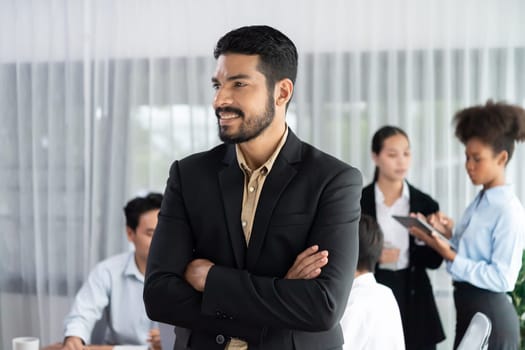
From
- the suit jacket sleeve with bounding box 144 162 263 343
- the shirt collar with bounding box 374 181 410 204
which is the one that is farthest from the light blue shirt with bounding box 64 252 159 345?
the suit jacket sleeve with bounding box 144 162 263 343

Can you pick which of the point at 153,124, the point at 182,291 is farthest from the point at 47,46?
the point at 182,291

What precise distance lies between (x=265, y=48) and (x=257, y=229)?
0.38 metres

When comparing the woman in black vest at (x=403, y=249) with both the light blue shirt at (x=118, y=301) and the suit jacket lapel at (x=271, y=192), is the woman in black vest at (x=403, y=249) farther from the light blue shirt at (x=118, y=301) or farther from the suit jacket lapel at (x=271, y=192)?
the suit jacket lapel at (x=271, y=192)

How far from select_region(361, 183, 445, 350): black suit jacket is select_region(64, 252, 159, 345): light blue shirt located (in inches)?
41.7

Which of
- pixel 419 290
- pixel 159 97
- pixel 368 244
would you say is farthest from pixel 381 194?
pixel 159 97

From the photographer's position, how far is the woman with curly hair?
297 cm

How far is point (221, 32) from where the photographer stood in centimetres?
434

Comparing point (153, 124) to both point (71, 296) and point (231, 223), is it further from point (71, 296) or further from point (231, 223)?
point (231, 223)

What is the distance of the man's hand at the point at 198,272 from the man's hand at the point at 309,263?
18 centimetres

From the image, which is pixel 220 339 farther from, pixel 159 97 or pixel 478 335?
pixel 159 97

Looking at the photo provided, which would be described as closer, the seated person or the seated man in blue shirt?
the seated person

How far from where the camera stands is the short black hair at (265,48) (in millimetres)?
1603

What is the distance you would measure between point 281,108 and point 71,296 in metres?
3.22

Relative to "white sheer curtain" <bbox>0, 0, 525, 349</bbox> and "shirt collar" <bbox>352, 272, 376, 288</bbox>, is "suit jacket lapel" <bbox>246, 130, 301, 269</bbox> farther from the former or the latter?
"white sheer curtain" <bbox>0, 0, 525, 349</bbox>
